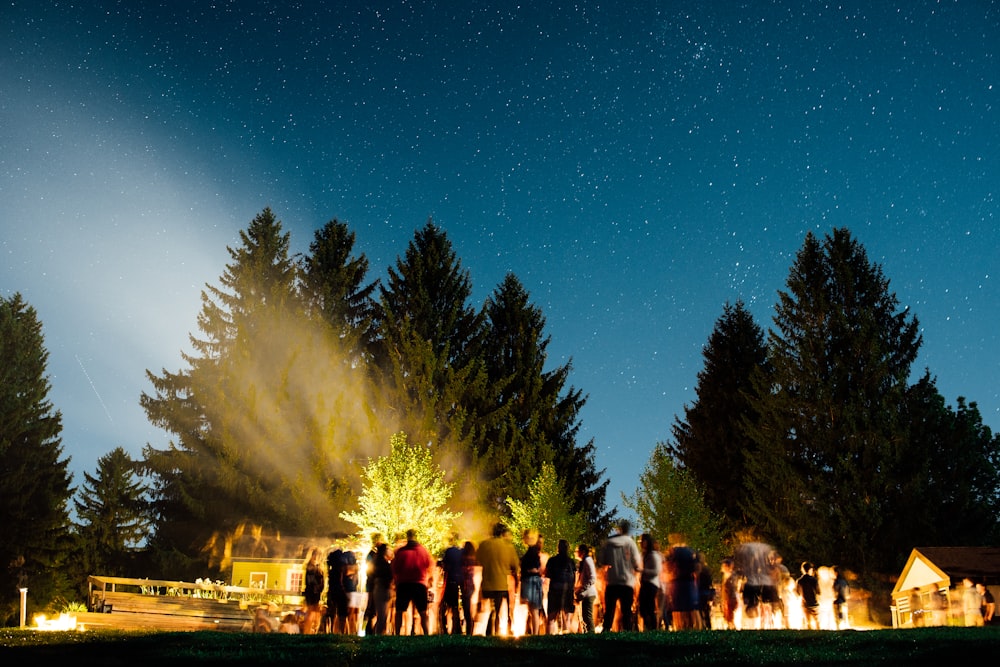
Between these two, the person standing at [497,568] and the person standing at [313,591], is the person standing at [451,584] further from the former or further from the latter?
the person standing at [313,591]

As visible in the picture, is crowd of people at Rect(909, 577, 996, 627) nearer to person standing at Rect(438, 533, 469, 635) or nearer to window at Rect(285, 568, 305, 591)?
person standing at Rect(438, 533, 469, 635)

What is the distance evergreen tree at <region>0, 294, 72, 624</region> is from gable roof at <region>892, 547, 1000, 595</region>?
40707mm

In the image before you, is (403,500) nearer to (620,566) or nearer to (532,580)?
(532,580)

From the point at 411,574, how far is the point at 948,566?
95.5ft

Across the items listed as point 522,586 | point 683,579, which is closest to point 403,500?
point 683,579

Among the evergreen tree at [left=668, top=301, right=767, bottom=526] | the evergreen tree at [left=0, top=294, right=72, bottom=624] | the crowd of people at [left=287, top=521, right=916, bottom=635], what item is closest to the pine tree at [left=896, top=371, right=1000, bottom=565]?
the evergreen tree at [left=668, top=301, right=767, bottom=526]

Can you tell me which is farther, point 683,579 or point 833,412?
point 833,412

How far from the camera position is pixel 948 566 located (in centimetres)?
3556

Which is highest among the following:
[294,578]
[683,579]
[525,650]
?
[294,578]

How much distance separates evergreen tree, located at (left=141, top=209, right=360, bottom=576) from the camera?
47.1 m

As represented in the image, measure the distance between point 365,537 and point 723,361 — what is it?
25.9m

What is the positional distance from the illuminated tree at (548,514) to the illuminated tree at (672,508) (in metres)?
3.00

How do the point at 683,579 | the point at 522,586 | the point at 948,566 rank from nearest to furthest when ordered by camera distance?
the point at 522,586
the point at 683,579
the point at 948,566

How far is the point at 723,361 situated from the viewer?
56.0 metres
